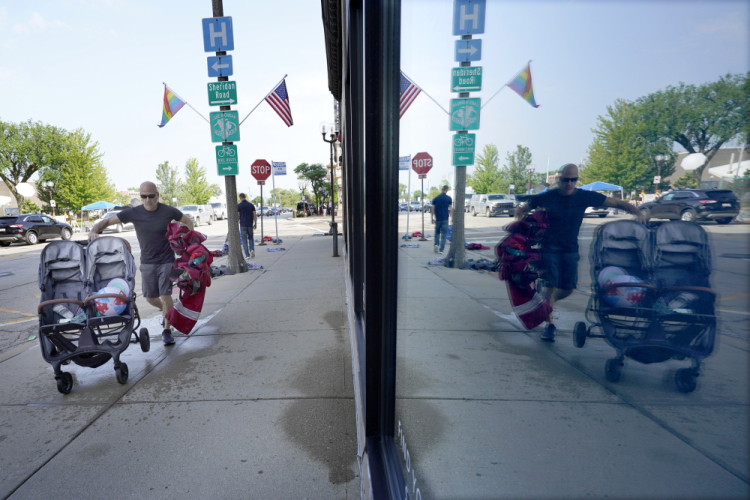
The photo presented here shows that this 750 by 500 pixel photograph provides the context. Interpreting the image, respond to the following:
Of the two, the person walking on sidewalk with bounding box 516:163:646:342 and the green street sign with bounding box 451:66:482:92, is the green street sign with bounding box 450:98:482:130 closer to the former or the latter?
the green street sign with bounding box 451:66:482:92

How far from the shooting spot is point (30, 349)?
473cm

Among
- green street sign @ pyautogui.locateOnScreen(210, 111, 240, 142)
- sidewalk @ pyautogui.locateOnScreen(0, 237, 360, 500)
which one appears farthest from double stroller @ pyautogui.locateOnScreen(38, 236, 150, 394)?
green street sign @ pyautogui.locateOnScreen(210, 111, 240, 142)

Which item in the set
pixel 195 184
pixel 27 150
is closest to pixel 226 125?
pixel 27 150

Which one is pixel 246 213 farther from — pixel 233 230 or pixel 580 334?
pixel 580 334

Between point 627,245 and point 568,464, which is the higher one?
point 627,245

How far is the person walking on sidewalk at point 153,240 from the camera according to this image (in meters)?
4.49

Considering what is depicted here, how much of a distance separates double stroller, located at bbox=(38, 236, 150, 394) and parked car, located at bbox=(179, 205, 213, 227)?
103 feet

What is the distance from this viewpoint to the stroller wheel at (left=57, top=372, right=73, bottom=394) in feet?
11.4

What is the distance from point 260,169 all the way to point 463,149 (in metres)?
13.7

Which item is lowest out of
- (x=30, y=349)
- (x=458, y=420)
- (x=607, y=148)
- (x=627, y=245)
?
(x=30, y=349)

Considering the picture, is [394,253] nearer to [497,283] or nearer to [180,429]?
[497,283]

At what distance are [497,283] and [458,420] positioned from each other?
23.5 inches

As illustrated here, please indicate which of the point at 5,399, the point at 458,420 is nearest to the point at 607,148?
the point at 458,420

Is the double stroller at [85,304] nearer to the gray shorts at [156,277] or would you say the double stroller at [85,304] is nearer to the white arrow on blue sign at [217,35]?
the gray shorts at [156,277]
